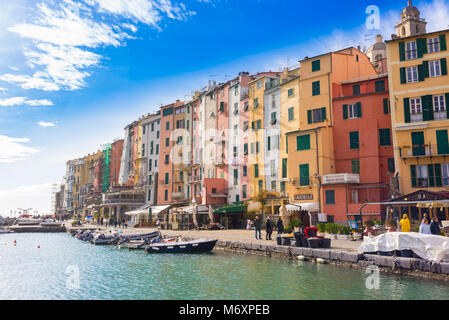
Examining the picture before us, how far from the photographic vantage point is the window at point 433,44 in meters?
31.7

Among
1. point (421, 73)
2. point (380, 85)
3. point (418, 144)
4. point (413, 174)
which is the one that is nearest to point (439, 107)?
point (421, 73)

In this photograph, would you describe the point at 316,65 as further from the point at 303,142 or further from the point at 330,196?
the point at 330,196

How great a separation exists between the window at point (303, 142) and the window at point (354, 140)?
398cm

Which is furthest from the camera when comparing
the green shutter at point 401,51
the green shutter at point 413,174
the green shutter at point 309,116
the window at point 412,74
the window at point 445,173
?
the green shutter at point 309,116

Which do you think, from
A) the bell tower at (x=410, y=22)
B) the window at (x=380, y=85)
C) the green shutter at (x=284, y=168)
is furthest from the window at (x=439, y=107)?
the bell tower at (x=410, y=22)

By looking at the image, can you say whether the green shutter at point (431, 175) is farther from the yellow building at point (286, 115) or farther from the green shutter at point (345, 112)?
the yellow building at point (286, 115)

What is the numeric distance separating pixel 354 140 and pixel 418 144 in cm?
607

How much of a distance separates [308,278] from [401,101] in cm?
2151

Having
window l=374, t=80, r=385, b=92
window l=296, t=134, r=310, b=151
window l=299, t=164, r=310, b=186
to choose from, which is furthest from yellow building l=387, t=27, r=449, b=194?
window l=299, t=164, r=310, b=186

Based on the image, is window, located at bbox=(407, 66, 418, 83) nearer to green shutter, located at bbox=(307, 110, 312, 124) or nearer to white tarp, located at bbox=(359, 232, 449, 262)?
green shutter, located at bbox=(307, 110, 312, 124)

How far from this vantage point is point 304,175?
3725cm

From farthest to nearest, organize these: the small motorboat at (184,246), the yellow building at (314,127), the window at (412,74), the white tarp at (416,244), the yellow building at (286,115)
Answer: the yellow building at (286,115) → the yellow building at (314,127) → the window at (412,74) → the small motorboat at (184,246) → the white tarp at (416,244)

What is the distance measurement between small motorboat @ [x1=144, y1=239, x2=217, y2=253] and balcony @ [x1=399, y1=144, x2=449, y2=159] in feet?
57.5
